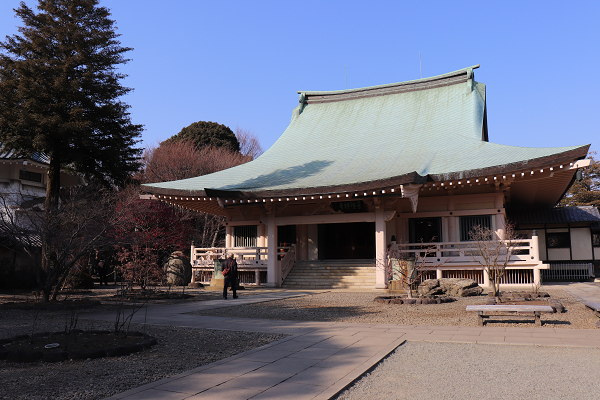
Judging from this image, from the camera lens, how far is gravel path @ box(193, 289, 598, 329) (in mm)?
8695

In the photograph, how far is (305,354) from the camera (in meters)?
5.96

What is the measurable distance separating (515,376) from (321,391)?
2.21m

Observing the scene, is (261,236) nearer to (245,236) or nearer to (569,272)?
(245,236)

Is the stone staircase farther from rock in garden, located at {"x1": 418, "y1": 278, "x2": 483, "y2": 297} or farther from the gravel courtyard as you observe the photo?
the gravel courtyard

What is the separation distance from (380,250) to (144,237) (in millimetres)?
8955

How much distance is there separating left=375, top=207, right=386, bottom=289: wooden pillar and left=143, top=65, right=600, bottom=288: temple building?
4 centimetres

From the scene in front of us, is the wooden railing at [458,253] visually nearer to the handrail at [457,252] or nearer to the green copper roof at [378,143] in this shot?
A: the handrail at [457,252]

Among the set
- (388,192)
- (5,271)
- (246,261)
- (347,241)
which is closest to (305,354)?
(388,192)

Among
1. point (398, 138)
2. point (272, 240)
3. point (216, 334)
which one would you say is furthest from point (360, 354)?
point (398, 138)

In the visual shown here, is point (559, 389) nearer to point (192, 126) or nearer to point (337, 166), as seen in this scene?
point (337, 166)

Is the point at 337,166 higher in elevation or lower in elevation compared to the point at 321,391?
higher

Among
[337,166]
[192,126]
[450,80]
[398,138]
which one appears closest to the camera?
[337,166]

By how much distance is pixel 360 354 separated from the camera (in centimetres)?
596

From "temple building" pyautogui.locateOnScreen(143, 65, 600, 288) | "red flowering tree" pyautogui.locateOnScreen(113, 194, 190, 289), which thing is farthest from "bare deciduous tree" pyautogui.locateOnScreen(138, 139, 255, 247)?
"temple building" pyautogui.locateOnScreen(143, 65, 600, 288)
